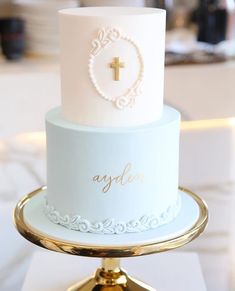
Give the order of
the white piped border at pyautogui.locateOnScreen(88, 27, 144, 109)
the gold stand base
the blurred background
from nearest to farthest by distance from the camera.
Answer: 1. the white piped border at pyautogui.locateOnScreen(88, 27, 144, 109)
2. the gold stand base
3. the blurred background

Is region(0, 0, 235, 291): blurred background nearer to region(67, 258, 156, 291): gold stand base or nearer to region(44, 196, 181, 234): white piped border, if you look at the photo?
region(67, 258, 156, 291): gold stand base

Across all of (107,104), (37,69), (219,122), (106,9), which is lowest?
(219,122)

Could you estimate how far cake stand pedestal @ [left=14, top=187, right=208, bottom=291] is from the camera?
769mm

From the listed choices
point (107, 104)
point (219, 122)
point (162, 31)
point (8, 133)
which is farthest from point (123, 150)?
point (219, 122)

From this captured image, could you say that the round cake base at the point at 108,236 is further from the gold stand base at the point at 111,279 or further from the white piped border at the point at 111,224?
the gold stand base at the point at 111,279

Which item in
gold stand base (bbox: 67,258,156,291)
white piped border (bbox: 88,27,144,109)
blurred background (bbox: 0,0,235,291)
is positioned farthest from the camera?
blurred background (bbox: 0,0,235,291)

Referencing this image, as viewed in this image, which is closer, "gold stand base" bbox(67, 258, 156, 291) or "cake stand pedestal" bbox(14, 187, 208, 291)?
"cake stand pedestal" bbox(14, 187, 208, 291)

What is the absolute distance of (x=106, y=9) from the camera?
2.76 ft

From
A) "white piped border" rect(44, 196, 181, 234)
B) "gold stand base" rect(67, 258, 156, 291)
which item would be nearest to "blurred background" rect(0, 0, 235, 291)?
"gold stand base" rect(67, 258, 156, 291)

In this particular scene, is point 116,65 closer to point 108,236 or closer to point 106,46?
point 106,46

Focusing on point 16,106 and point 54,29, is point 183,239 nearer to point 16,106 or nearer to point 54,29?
point 16,106

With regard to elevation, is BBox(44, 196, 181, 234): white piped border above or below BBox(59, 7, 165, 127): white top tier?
below

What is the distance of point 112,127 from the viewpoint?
0.79 metres

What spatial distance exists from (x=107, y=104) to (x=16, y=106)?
74 centimetres
